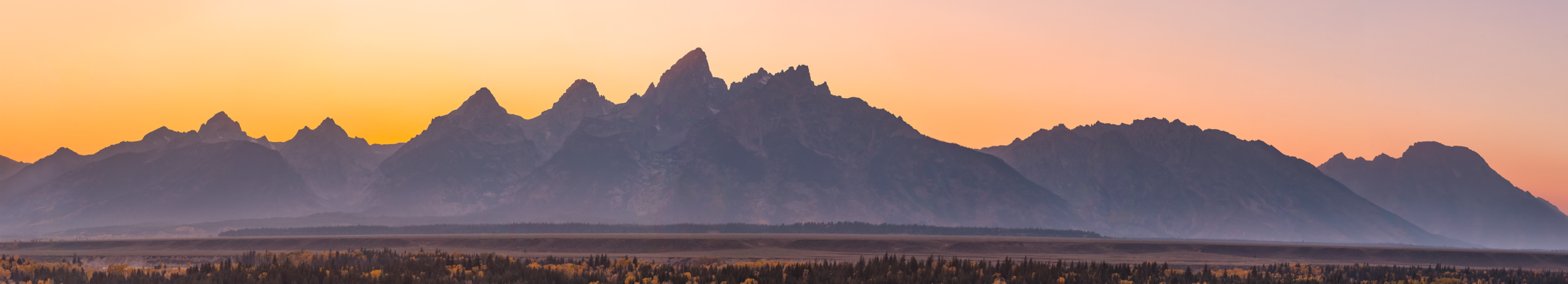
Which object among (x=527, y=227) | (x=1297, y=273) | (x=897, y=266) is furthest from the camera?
(x=527, y=227)

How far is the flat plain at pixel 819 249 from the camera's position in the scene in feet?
234

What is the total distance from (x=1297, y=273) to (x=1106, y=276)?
1448 cm

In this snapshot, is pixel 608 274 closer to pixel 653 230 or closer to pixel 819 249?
pixel 819 249

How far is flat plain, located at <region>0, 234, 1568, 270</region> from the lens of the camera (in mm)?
71250

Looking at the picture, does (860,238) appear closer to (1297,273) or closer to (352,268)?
(1297,273)

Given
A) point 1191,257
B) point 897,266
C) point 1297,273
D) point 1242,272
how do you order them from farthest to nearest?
point 1191,257 < point 1297,273 < point 1242,272 < point 897,266

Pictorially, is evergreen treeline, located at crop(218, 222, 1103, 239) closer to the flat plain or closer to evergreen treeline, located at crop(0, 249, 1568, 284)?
the flat plain

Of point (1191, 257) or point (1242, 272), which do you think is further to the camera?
point (1191, 257)

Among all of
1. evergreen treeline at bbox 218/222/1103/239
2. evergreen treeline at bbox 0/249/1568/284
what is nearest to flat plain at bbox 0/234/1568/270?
evergreen treeline at bbox 0/249/1568/284

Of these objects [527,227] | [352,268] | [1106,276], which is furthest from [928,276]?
[527,227]

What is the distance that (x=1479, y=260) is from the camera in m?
81.2

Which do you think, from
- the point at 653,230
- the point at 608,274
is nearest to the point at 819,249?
the point at 608,274

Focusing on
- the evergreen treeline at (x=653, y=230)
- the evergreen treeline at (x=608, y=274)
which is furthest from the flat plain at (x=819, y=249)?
the evergreen treeline at (x=653, y=230)

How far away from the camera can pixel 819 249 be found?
77312 mm
